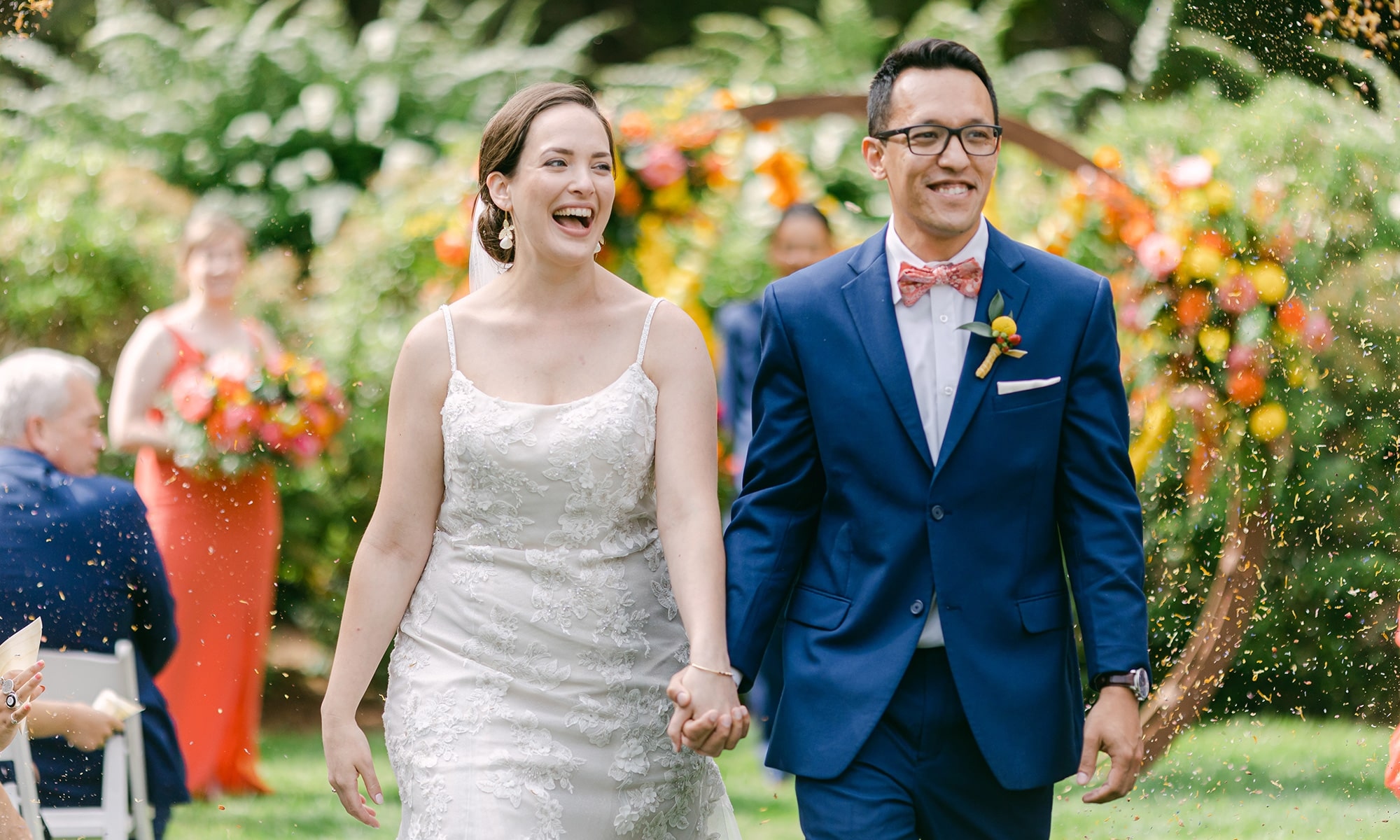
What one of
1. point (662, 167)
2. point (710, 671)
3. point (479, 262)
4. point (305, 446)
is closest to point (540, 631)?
point (710, 671)

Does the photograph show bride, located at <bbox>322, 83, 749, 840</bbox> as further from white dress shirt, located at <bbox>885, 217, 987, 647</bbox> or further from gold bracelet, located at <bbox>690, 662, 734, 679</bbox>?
white dress shirt, located at <bbox>885, 217, 987, 647</bbox>

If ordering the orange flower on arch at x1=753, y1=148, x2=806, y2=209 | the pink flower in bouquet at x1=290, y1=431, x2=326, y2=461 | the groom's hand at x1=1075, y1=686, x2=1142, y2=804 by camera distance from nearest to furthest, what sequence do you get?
the groom's hand at x1=1075, y1=686, x2=1142, y2=804, the pink flower in bouquet at x1=290, y1=431, x2=326, y2=461, the orange flower on arch at x1=753, y1=148, x2=806, y2=209

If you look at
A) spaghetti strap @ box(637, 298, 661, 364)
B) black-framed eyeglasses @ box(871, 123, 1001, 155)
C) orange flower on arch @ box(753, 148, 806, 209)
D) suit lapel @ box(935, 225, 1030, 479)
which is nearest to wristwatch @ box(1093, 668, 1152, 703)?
suit lapel @ box(935, 225, 1030, 479)

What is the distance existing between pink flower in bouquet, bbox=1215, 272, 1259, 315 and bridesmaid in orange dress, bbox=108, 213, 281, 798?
367cm

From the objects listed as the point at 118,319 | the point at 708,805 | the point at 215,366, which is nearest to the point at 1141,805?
the point at 708,805

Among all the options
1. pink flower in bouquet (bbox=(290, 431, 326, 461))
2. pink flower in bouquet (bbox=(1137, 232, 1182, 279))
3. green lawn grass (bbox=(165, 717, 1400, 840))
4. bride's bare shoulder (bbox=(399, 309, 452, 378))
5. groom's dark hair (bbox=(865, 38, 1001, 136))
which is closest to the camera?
groom's dark hair (bbox=(865, 38, 1001, 136))

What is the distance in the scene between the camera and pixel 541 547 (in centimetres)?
303

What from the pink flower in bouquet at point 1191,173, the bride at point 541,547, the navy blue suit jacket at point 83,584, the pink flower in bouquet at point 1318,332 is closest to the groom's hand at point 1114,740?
the bride at point 541,547

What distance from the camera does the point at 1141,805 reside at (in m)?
4.70

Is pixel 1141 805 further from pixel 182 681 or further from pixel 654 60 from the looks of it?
A: pixel 654 60

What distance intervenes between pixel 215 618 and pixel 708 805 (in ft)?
11.0

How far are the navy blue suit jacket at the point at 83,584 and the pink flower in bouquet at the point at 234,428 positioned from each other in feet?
4.57

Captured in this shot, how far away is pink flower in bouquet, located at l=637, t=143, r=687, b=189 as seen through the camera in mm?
6336

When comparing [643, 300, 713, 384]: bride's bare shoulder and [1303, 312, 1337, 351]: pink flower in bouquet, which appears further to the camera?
[1303, 312, 1337, 351]: pink flower in bouquet
